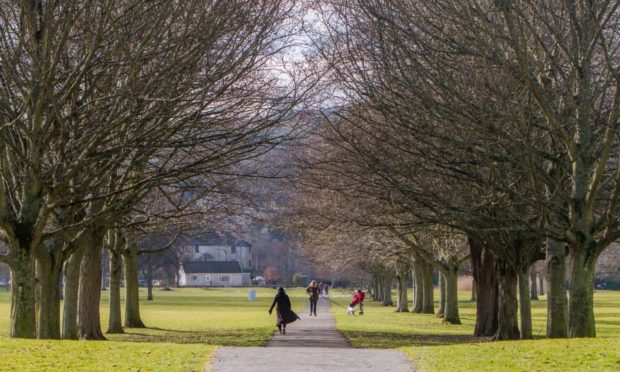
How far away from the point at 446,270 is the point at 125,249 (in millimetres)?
14451

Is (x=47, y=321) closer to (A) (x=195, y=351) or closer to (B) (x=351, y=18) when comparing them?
(A) (x=195, y=351)

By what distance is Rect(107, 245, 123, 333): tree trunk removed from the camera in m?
33.2

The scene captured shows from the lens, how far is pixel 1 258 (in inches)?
778

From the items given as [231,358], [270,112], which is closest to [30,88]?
[270,112]

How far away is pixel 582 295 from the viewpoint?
19.1m

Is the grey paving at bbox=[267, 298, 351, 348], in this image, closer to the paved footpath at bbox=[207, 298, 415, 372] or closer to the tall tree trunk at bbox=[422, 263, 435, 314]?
the paved footpath at bbox=[207, 298, 415, 372]

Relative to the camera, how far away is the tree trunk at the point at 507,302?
88.9 ft

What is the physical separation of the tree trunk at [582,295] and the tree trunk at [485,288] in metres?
11.8

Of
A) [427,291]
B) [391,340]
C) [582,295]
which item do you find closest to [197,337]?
[391,340]

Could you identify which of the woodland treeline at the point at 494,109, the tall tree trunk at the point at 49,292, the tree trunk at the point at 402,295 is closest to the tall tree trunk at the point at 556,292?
the woodland treeline at the point at 494,109

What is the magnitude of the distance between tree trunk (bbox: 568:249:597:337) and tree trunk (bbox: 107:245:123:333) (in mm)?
17788

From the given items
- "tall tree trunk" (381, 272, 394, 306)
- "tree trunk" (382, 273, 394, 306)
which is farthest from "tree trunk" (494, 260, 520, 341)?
"tree trunk" (382, 273, 394, 306)

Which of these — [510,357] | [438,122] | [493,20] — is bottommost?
[510,357]

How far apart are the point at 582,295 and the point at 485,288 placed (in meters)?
12.4
